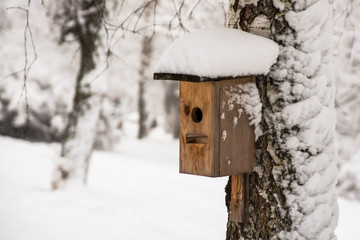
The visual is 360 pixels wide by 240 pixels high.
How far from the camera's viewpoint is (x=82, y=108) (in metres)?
8.86

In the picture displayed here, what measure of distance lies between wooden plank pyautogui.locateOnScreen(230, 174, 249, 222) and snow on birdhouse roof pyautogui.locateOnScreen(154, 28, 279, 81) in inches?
22.7

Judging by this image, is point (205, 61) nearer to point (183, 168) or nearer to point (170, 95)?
point (183, 168)

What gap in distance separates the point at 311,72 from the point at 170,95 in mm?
15777

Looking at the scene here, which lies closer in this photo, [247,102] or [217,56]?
[217,56]

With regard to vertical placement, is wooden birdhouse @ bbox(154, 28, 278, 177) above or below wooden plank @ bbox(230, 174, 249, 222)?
above

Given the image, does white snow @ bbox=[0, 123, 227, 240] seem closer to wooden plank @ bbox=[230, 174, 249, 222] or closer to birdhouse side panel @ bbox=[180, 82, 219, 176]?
wooden plank @ bbox=[230, 174, 249, 222]

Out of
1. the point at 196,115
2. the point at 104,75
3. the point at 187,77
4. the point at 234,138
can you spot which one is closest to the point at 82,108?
the point at 104,75

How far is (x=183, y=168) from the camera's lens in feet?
8.45

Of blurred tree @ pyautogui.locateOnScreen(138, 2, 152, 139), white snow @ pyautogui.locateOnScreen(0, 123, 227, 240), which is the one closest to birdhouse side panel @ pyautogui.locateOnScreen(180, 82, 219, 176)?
white snow @ pyautogui.locateOnScreen(0, 123, 227, 240)

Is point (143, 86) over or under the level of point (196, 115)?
over

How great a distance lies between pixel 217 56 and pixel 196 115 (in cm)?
37

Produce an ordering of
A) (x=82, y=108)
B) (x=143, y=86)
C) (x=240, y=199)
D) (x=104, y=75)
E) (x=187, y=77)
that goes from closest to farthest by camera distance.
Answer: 1. (x=187, y=77)
2. (x=240, y=199)
3. (x=82, y=108)
4. (x=104, y=75)
5. (x=143, y=86)

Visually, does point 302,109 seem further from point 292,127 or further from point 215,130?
point 215,130

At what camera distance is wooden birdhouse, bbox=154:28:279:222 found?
236cm
